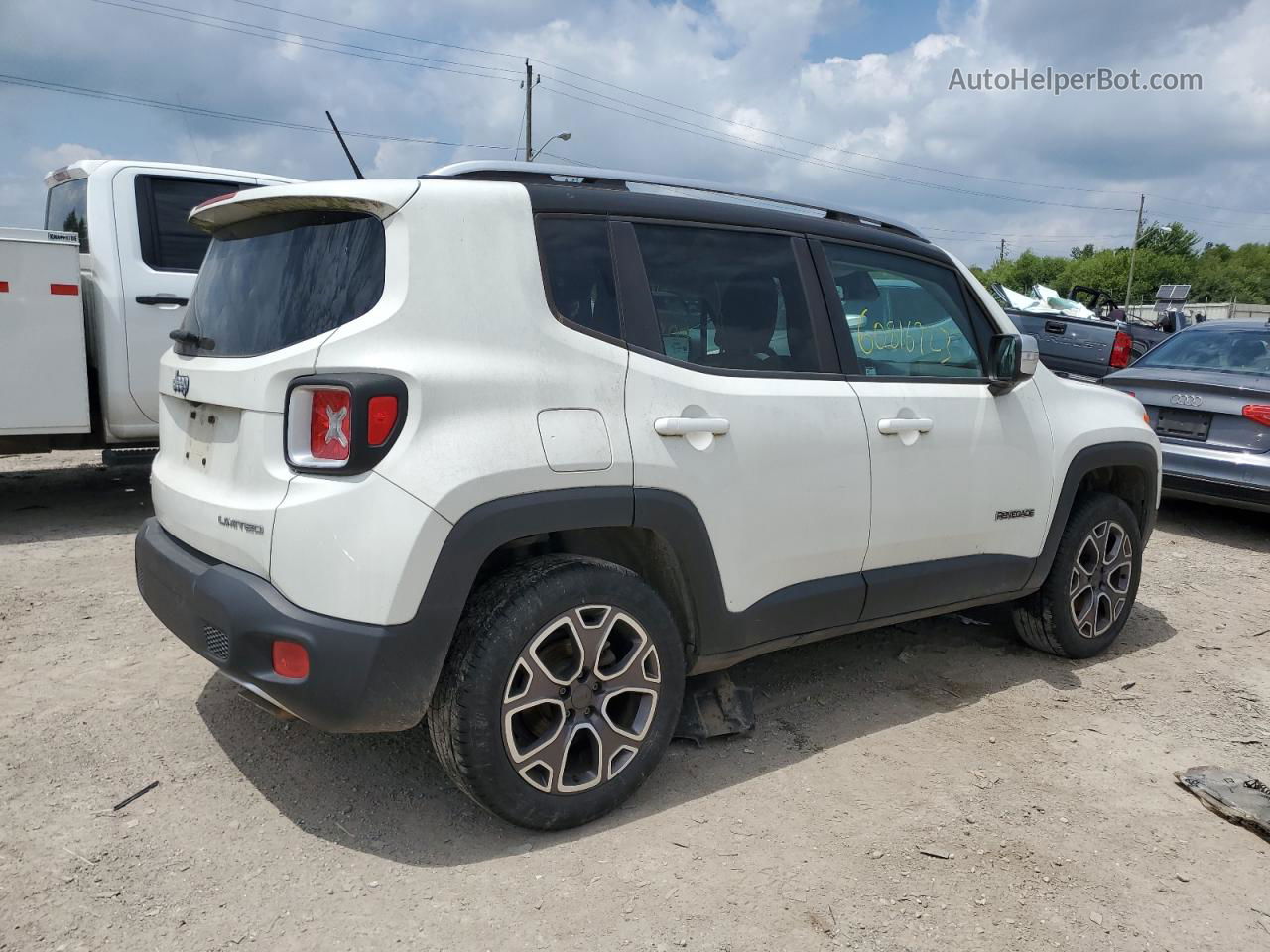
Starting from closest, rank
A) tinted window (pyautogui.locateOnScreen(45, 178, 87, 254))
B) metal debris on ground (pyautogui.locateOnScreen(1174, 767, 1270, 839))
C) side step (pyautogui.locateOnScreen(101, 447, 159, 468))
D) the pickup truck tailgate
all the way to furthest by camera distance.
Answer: metal debris on ground (pyautogui.locateOnScreen(1174, 767, 1270, 839))
the pickup truck tailgate
side step (pyautogui.locateOnScreen(101, 447, 159, 468))
tinted window (pyautogui.locateOnScreen(45, 178, 87, 254))

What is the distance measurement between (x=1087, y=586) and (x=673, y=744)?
2204 mm

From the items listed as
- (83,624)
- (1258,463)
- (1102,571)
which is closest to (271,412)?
Answer: (83,624)

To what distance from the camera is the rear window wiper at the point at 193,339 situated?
120 inches

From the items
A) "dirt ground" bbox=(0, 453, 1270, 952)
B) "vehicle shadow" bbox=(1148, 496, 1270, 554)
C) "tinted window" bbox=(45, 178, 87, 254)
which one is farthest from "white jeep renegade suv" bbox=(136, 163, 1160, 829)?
"vehicle shadow" bbox=(1148, 496, 1270, 554)

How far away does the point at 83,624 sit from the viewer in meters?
4.39

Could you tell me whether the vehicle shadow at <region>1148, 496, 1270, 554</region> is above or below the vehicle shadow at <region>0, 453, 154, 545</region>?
below

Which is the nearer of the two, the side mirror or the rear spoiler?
the rear spoiler

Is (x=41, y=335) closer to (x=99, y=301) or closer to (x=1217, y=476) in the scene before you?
(x=99, y=301)

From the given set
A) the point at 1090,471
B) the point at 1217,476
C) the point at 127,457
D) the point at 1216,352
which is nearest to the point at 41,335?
the point at 127,457

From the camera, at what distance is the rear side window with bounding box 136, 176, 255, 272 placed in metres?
6.13

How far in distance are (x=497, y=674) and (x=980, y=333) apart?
8.26ft

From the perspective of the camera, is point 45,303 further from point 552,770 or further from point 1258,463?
point 1258,463

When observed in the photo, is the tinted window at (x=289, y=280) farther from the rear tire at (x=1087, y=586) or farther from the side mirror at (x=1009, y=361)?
the rear tire at (x=1087, y=586)

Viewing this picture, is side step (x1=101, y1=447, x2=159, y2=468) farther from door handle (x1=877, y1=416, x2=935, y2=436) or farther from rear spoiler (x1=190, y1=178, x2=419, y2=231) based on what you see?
door handle (x1=877, y1=416, x2=935, y2=436)
